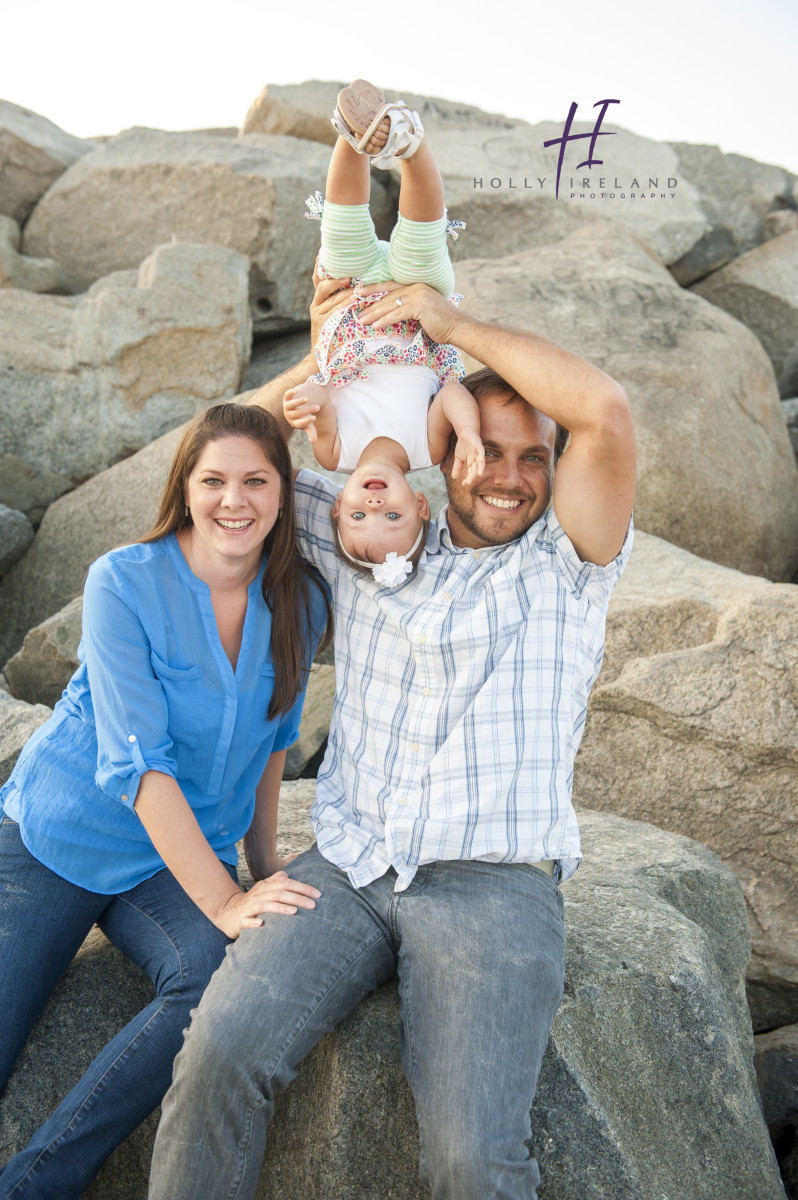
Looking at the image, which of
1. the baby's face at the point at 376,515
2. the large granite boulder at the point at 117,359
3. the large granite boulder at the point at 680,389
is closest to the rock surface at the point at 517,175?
the large granite boulder at the point at 680,389

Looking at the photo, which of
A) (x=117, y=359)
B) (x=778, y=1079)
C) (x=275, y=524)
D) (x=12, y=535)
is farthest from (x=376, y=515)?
(x=117, y=359)

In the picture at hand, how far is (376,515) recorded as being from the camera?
110 inches

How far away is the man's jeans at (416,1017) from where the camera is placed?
208 centimetres

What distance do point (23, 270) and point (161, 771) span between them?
641 cm

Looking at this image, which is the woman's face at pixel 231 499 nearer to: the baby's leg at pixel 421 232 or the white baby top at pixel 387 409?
the white baby top at pixel 387 409

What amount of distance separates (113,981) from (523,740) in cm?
135

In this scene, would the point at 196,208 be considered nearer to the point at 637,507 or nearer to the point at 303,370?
the point at 637,507

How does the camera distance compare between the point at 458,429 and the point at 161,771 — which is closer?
the point at 161,771

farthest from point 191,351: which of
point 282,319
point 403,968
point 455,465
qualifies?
point 403,968

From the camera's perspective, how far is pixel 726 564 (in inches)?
237

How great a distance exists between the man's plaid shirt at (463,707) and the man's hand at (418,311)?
2.54ft

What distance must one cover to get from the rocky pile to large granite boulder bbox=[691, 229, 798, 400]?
1.0 inches

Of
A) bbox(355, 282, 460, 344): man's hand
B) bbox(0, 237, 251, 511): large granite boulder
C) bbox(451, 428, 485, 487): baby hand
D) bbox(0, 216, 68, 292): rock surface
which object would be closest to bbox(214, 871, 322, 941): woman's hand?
bbox(451, 428, 485, 487): baby hand

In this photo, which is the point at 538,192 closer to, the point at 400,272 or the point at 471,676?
the point at 400,272
